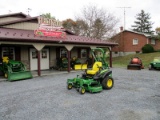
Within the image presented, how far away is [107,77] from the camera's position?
7293 millimetres

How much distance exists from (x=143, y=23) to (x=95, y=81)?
49.0 metres

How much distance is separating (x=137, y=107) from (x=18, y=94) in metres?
4.60

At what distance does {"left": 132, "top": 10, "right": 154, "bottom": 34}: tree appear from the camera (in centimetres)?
4994

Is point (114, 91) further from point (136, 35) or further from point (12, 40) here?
point (136, 35)

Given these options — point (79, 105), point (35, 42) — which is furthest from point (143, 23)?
point (79, 105)

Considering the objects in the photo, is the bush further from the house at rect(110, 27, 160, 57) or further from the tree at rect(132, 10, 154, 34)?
the tree at rect(132, 10, 154, 34)

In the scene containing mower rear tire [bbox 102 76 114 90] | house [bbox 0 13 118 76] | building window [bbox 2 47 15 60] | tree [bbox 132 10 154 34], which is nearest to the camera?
mower rear tire [bbox 102 76 114 90]

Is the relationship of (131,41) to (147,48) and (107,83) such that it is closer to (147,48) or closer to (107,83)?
(147,48)

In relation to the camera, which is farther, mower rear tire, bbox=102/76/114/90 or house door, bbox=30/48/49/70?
house door, bbox=30/48/49/70

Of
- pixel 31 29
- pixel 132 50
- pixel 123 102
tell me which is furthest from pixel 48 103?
pixel 132 50

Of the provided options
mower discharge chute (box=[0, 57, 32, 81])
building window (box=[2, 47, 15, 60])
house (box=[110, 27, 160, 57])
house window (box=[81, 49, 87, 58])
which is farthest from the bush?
mower discharge chute (box=[0, 57, 32, 81])

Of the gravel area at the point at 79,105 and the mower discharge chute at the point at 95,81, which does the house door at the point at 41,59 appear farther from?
the mower discharge chute at the point at 95,81

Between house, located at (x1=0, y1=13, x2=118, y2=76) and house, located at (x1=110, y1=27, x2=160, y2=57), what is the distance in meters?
13.8

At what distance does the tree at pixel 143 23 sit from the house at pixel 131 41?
22.4 m
